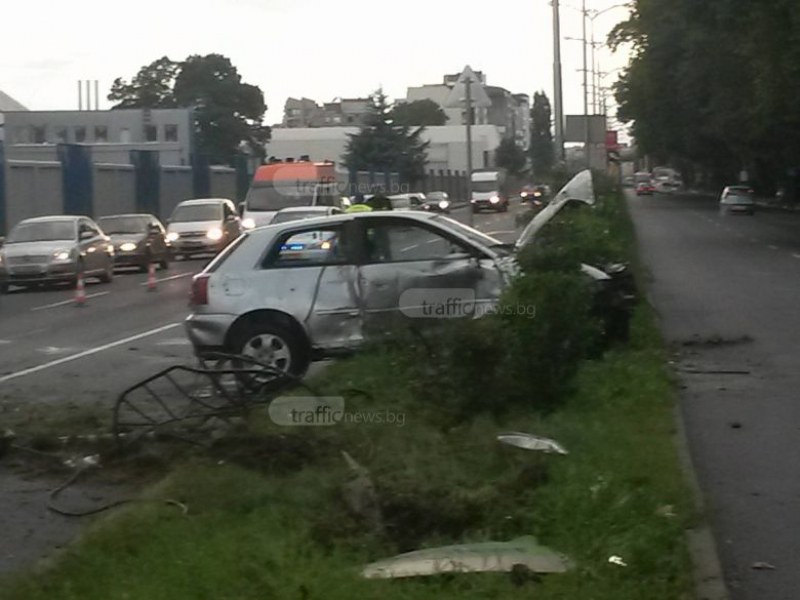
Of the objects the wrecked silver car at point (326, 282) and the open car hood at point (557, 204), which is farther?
the open car hood at point (557, 204)

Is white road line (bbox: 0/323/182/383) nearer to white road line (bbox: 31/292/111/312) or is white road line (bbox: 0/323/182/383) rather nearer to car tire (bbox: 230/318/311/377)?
car tire (bbox: 230/318/311/377)

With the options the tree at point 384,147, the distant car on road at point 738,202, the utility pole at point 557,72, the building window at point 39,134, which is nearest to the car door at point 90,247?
the utility pole at point 557,72

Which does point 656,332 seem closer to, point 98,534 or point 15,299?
point 98,534

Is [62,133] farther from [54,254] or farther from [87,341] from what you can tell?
[87,341]

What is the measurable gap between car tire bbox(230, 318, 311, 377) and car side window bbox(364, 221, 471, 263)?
1.03m

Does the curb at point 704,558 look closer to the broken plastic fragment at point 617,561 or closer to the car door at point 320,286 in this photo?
the broken plastic fragment at point 617,561

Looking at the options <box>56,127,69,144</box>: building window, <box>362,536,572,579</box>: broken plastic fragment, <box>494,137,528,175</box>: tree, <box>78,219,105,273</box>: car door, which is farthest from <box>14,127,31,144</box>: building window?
<box>362,536,572,579</box>: broken plastic fragment

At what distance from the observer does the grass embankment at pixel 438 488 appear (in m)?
6.51

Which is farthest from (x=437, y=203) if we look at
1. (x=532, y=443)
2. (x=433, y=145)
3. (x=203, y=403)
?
(x=532, y=443)

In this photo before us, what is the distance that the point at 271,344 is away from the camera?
1343cm

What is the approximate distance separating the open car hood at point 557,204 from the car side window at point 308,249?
1690 millimetres

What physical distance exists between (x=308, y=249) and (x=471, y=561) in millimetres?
7406

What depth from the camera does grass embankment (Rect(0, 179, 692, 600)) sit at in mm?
6512

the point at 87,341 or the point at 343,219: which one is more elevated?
the point at 343,219
